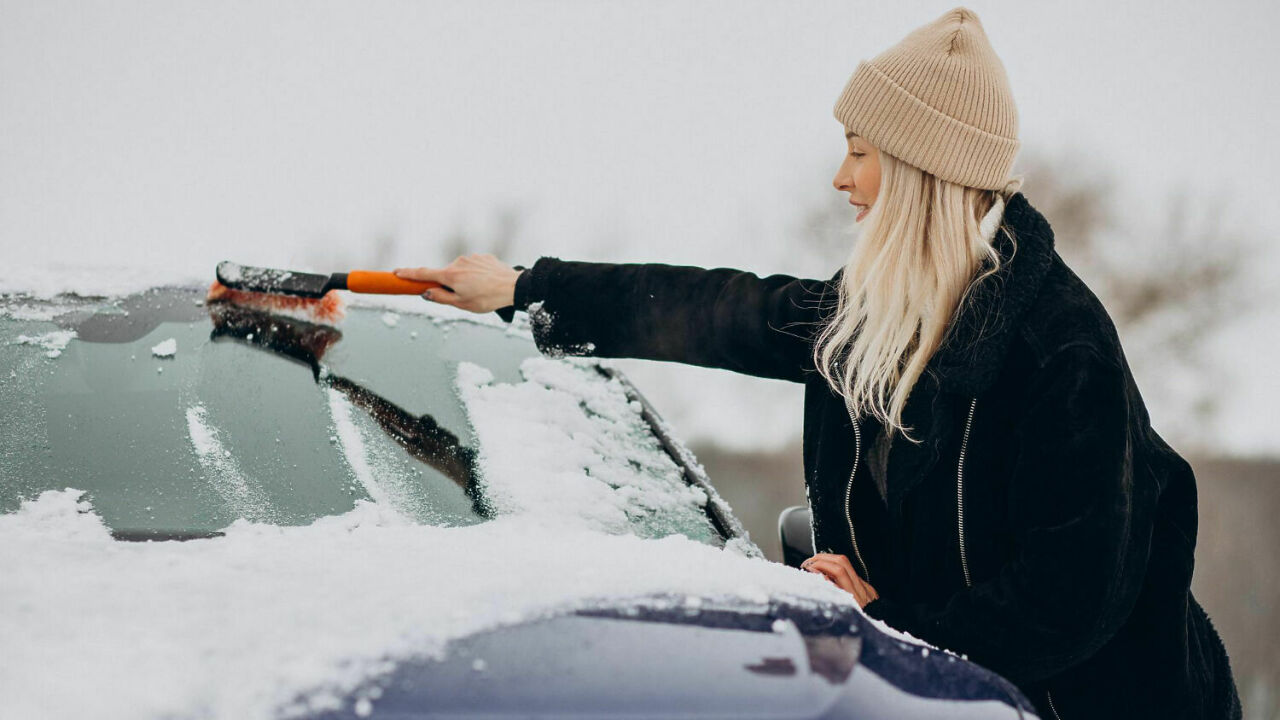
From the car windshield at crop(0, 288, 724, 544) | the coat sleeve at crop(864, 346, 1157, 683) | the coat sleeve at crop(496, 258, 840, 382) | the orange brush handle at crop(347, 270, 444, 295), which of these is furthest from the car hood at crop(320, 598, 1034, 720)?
the orange brush handle at crop(347, 270, 444, 295)

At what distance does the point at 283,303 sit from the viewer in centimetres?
217

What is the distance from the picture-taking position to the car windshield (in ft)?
5.01

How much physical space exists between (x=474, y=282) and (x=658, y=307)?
0.39 m

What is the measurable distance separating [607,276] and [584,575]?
105cm

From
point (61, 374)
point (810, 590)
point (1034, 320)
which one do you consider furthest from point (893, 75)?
point (61, 374)

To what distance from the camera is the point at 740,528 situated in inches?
78.8

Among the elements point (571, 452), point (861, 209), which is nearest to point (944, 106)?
point (861, 209)

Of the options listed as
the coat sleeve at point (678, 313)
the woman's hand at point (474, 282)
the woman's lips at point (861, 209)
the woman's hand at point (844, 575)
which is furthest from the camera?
the woman's hand at point (474, 282)

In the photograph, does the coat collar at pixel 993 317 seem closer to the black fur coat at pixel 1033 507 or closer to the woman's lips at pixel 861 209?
the black fur coat at pixel 1033 507

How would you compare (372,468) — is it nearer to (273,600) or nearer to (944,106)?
(273,600)

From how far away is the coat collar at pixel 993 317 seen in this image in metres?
1.45

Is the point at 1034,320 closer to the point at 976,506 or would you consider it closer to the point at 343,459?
the point at 976,506

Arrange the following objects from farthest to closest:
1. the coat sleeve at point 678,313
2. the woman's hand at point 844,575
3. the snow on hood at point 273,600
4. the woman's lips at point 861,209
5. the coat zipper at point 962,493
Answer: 1. the coat sleeve at point 678,313
2. the woman's lips at point 861,209
3. the woman's hand at point 844,575
4. the coat zipper at point 962,493
5. the snow on hood at point 273,600

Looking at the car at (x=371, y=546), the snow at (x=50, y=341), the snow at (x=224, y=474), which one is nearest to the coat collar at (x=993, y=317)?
the car at (x=371, y=546)
